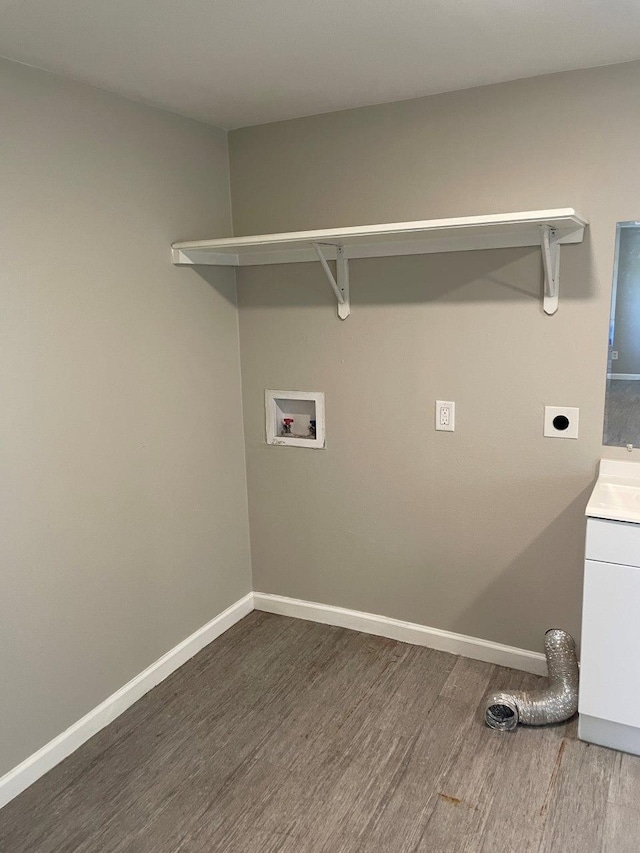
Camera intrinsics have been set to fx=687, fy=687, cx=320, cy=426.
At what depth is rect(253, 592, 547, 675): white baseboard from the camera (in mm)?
2744

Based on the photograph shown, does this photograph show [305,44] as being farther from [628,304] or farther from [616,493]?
[616,493]

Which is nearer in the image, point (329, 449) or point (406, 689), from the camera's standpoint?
point (406, 689)

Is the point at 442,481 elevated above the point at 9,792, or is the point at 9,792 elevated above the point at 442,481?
the point at 442,481

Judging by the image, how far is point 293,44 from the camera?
6.39 ft

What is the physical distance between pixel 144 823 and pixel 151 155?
2244 mm

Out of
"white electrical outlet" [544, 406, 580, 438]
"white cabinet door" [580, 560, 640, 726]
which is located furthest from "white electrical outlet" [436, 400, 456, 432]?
"white cabinet door" [580, 560, 640, 726]

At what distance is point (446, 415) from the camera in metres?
2.72

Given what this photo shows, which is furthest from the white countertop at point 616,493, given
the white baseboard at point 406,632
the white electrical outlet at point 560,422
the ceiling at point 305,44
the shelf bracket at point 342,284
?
the ceiling at point 305,44

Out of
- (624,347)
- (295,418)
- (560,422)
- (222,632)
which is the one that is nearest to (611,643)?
(560,422)

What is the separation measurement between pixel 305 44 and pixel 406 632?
89.4 inches

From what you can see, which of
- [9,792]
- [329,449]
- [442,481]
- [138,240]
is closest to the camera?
[9,792]

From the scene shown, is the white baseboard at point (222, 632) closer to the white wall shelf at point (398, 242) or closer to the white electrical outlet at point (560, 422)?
the white electrical outlet at point (560, 422)

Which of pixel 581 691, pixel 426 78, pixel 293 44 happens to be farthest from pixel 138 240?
pixel 581 691

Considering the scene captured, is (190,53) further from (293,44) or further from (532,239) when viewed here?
(532,239)
